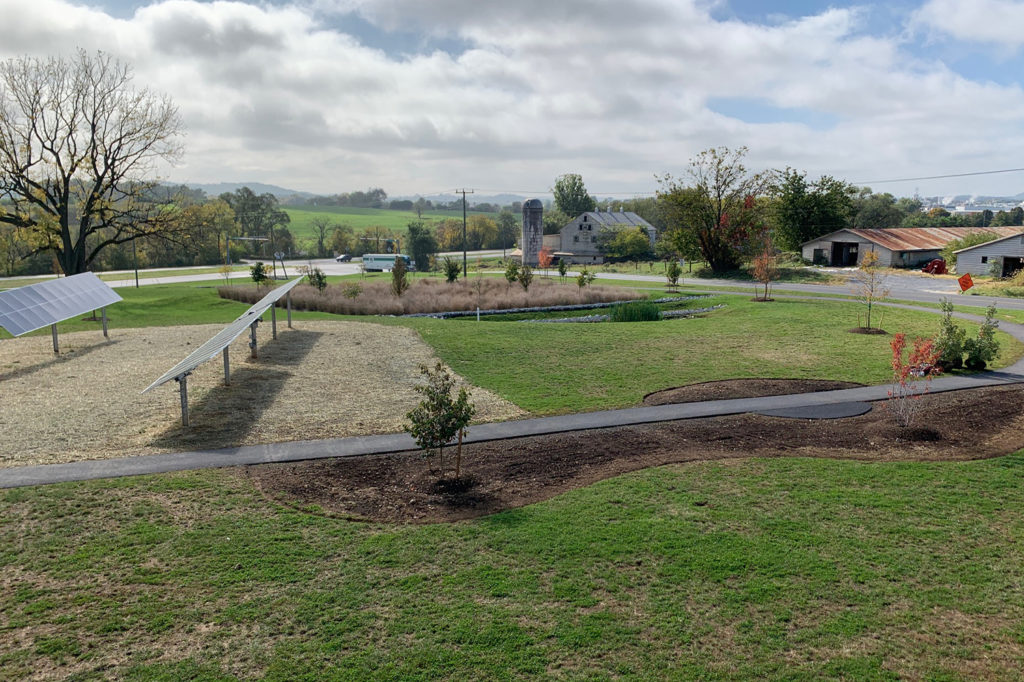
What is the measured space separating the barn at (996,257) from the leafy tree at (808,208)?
16777 mm

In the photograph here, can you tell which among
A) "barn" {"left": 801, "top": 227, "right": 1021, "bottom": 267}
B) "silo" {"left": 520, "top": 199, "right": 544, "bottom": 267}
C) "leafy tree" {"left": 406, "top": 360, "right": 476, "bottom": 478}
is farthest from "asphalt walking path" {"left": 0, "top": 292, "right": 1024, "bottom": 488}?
"silo" {"left": 520, "top": 199, "right": 544, "bottom": 267}

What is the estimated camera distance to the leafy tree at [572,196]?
445 feet

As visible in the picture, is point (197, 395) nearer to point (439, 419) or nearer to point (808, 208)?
point (439, 419)

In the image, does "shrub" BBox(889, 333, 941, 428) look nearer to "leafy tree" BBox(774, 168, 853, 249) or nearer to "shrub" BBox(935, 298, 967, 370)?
"shrub" BBox(935, 298, 967, 370)

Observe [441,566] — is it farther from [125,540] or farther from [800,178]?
[800,178]

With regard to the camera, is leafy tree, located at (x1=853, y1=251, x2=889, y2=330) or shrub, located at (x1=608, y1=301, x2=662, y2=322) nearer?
leafy tree, located at (x1=853, y1=251, x2=889, y2=330)

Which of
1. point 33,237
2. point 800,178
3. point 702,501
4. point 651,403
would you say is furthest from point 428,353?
point 800,178

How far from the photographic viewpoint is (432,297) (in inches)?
1508

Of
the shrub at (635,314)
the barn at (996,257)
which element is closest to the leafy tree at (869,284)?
the barn at (996,257)

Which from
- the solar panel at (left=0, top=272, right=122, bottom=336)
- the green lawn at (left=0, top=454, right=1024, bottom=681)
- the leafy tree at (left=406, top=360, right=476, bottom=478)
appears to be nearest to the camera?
the green lawn at (left=0, top=454, right=1024, bottom=681)

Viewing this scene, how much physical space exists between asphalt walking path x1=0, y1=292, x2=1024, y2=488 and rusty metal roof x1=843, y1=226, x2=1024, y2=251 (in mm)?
48280

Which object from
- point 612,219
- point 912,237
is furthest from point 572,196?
point 912,237

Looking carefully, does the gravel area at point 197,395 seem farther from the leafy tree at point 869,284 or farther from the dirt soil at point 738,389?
the leafy tree at point 869,284

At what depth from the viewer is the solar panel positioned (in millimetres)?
18484
